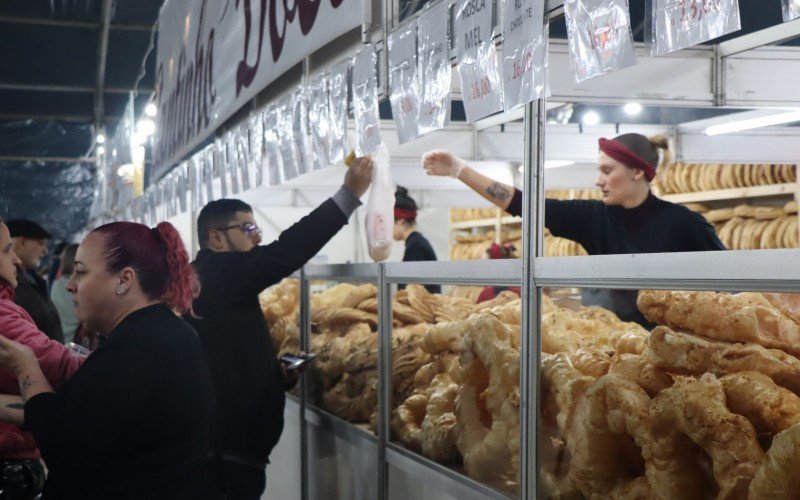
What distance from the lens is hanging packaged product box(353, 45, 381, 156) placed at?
9.66ft

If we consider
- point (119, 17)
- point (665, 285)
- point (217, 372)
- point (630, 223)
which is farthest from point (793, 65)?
point (119, 17)

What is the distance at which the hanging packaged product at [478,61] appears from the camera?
214 centimetres

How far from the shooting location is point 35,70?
39.4 ft

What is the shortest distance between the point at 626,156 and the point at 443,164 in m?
0.63

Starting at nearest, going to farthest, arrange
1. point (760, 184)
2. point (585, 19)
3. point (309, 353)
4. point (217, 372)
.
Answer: point (585, 19), point (217, 372), point (309, 353), point (760, 184)

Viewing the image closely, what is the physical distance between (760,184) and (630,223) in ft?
11.1

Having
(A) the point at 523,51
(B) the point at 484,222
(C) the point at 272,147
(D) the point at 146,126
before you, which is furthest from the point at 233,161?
(D) the point at 146,126

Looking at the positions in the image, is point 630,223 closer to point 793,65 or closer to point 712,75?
point 712,75

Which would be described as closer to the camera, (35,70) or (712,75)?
(712,75)

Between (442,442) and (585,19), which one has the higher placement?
(585,19)

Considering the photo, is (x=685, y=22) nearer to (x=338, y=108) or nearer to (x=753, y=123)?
(x=338, y=108)

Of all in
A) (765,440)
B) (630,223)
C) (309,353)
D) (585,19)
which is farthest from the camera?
(309,353)

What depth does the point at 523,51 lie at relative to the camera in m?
1.96

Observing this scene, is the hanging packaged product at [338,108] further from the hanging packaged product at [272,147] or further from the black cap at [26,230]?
the black cap at [26,230]
